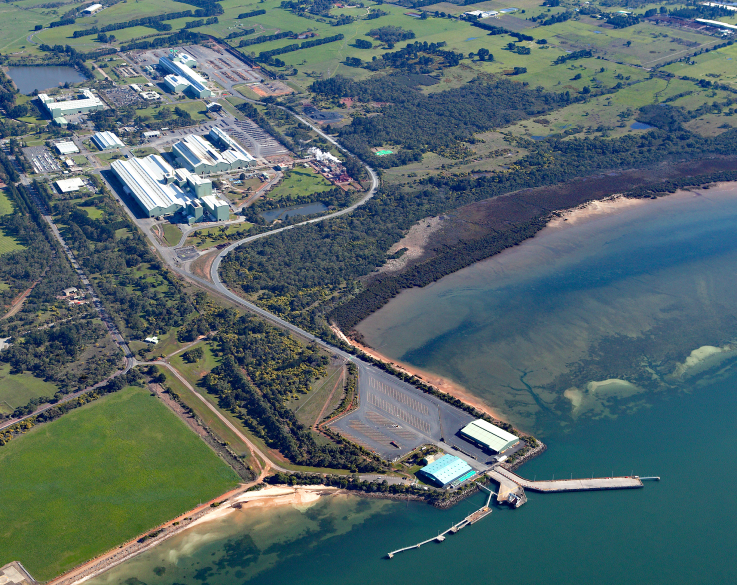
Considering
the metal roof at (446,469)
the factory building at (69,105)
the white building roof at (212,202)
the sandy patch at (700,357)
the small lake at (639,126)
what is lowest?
the sandy patch at (700,357)

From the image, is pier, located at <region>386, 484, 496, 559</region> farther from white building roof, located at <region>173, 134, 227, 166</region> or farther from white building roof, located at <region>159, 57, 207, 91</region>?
white building roof, located at <region>159, 57, 207, 91</region>

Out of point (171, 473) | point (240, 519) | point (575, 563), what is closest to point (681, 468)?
point (575, 563)

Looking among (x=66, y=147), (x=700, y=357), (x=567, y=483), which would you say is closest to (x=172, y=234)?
(x=66, y=147)

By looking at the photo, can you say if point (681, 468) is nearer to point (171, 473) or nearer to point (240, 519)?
A: point (240, 519)

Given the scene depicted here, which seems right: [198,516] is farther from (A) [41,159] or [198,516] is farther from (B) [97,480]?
(A) [41,159]

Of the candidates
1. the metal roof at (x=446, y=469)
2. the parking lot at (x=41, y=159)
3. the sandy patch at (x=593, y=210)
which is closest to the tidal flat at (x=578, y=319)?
the sandy patch at (x=593, y=210)

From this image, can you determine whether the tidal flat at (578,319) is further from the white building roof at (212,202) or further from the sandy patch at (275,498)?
the white building roof at (212,202)
